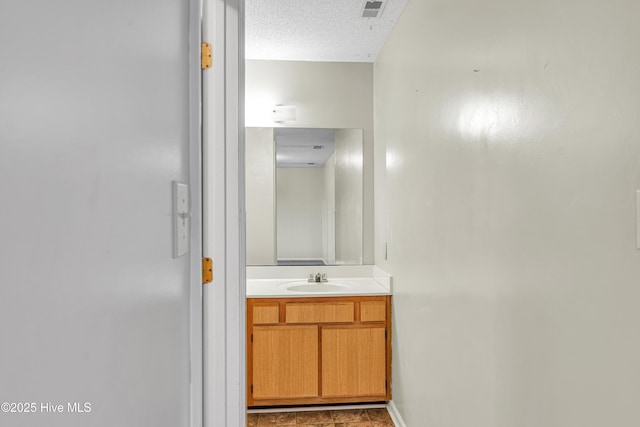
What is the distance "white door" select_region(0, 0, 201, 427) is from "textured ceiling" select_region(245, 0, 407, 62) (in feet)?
6.04

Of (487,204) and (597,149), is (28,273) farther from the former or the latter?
(487,204)

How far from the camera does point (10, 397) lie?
1.16 ft

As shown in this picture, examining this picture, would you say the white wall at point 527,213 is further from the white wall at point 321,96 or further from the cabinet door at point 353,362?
the white wall at point 321,96

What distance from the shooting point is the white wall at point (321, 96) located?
339 centimetres

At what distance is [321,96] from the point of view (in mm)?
3434

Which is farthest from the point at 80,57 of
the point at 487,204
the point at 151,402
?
the point at 487,204

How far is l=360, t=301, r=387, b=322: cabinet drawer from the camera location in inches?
115

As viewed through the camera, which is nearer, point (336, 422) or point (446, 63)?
point (446, 63)

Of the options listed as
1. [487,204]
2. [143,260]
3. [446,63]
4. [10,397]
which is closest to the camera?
[10,397]

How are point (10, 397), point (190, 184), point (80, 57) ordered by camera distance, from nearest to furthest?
1. point (10, 397)
2. point (80, 57)
3. point (190, 184)

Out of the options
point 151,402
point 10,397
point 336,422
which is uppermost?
point 10,397

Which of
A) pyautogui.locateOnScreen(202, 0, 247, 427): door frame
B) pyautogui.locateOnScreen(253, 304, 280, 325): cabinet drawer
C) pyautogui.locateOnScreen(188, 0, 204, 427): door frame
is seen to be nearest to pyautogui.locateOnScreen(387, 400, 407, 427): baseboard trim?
pyautogui.locateOnScreen(253, 304, 280, 325): cabinet drawer

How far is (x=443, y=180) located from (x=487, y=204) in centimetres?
44

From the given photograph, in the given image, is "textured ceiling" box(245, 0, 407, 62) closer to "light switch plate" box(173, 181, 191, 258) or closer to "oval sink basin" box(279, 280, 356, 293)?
"oval sink basin" box(279, 280, 356, 293)
